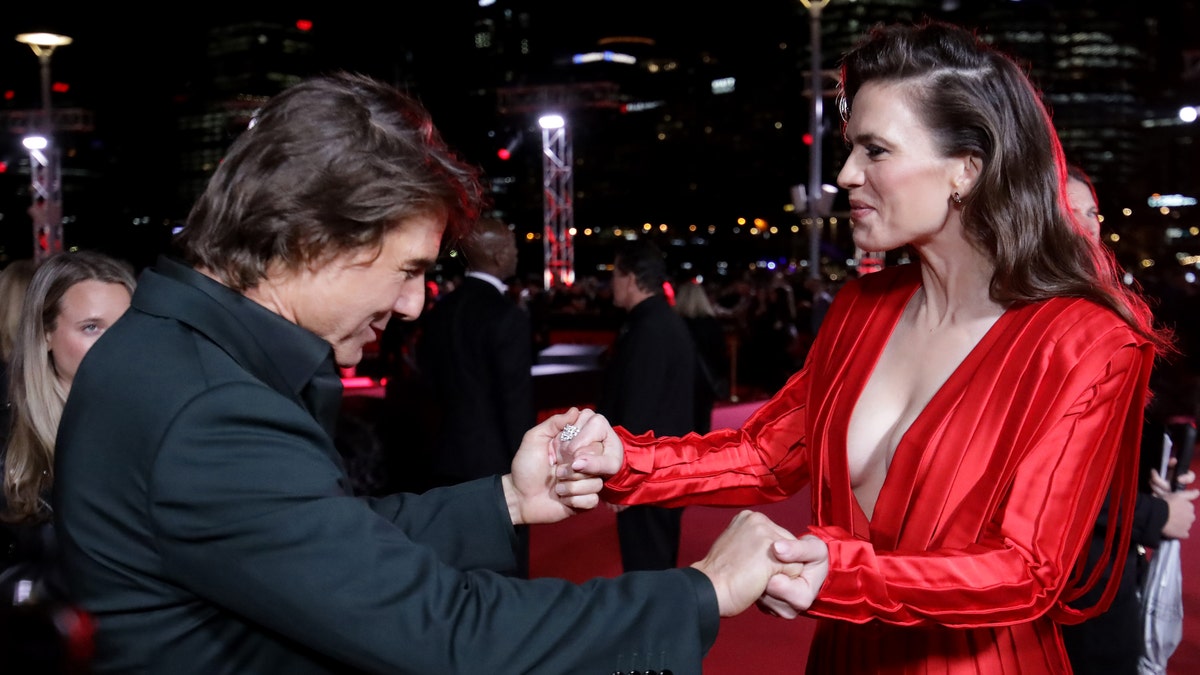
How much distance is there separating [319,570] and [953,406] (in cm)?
112

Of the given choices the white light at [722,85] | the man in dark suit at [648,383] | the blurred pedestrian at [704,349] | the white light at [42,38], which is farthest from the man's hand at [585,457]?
the white light at [722,85]

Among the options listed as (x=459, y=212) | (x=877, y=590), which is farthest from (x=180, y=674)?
(x=877, y=590)

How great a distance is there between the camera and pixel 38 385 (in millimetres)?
2418

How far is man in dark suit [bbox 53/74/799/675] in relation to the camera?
1.02 m

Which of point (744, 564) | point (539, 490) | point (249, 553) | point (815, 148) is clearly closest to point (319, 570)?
point (249, 553)

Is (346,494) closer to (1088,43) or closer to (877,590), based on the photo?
(877,590)

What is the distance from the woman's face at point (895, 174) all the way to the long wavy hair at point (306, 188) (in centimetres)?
89

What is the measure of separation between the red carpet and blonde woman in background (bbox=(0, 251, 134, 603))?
208 centimetres

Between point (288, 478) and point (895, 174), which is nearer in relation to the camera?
point (288, 478)

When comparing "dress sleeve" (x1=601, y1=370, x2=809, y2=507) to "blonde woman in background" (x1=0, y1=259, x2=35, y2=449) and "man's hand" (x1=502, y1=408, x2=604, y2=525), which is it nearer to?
"man's hand" (x1=502, y1=408, x2=604, y2=525)

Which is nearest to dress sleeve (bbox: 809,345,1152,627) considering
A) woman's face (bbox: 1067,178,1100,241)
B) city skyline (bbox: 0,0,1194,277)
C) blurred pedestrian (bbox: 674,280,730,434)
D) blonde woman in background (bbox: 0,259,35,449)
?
woman's face (bbox: 1067,178,1100,241)

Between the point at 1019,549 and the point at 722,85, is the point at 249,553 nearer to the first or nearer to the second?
the point at 1019,549

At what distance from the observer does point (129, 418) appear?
1051 mm

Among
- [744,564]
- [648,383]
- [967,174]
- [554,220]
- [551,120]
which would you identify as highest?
[551,120]
